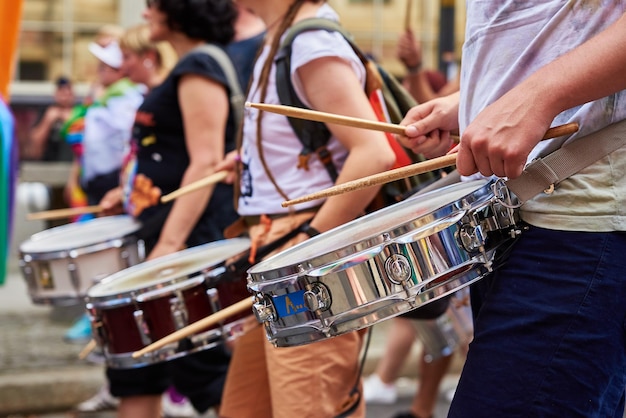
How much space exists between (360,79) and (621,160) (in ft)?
3.18

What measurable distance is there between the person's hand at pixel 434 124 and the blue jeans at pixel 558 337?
433 mm

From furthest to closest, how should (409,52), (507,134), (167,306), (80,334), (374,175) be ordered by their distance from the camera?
(80,334), (409,52), (167,306), (374,175), (507,134)

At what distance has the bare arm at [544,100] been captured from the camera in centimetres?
168

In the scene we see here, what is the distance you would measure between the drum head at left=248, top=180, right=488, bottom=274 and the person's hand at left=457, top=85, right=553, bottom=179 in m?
0.14

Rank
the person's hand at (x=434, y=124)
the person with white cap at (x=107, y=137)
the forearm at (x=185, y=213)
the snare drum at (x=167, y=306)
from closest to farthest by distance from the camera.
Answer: the person's hand at (x=434, y=124) < the snare drum at (x=167, y=306) < the forearm at (x=185, y=213) < the person with white cap at (x=107, y=137)

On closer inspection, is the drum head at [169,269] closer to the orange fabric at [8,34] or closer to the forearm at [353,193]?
the forearm at [353,193]

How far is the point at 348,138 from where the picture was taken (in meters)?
2.56

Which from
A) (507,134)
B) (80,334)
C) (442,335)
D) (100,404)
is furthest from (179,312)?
(80,334)

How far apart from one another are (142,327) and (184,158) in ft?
3.58

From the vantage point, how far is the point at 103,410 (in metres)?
5.25

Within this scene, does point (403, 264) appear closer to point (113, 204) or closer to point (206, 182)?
point (206, 182)

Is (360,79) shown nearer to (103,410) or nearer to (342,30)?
(342,30)

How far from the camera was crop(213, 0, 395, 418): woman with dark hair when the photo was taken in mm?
2529

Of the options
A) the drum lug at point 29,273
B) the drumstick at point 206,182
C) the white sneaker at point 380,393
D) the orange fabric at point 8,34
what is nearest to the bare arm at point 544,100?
the drumstick at point 206,182
